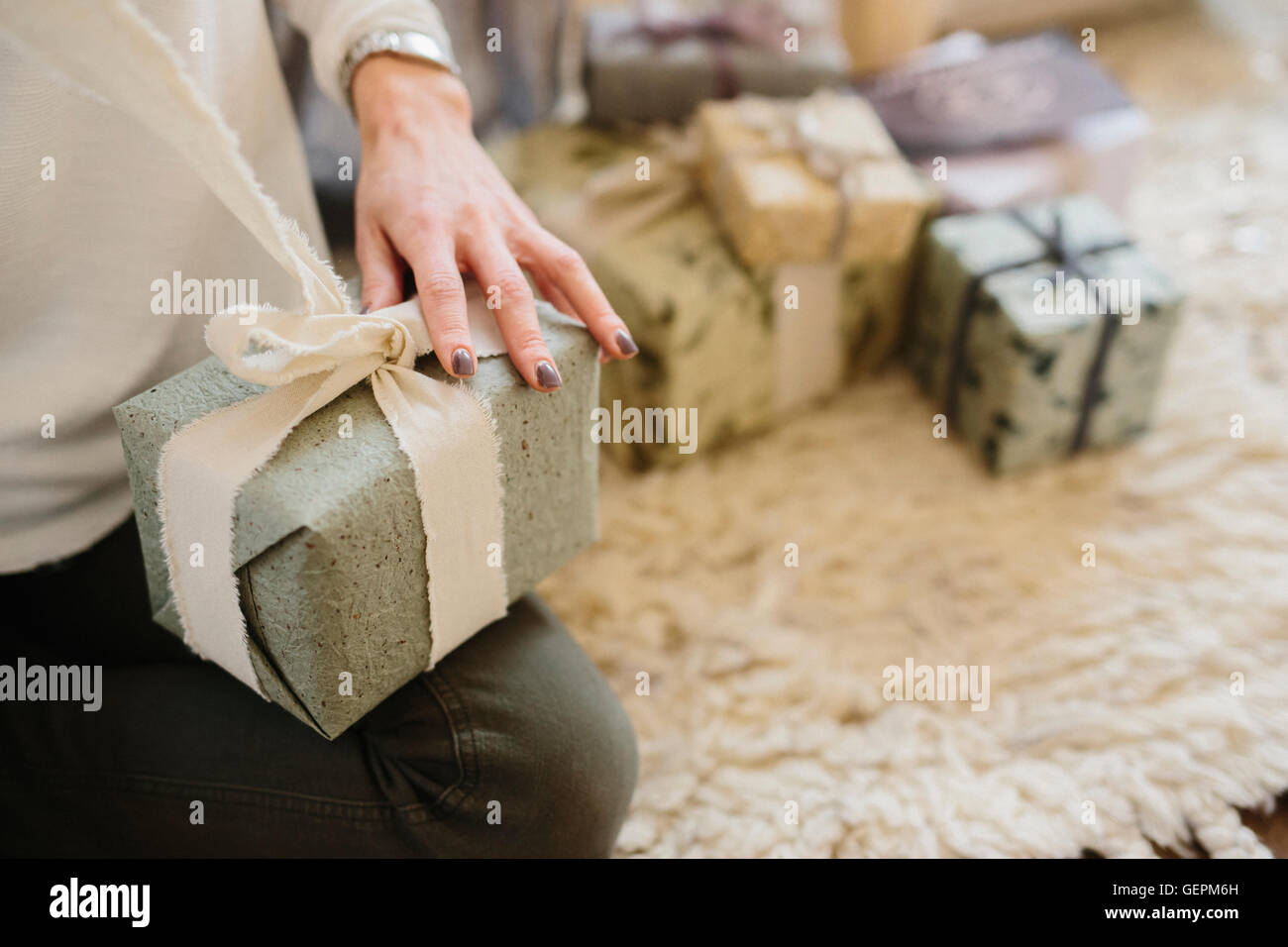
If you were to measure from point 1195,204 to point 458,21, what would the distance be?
3.25 feet

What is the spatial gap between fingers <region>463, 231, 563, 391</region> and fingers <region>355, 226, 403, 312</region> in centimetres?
5

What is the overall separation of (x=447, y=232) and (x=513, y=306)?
69 millimetres

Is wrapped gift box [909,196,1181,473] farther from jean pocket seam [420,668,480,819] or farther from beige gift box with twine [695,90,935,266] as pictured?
jean pocket seam [420,668,480,819]

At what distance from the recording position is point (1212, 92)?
4.89 ft

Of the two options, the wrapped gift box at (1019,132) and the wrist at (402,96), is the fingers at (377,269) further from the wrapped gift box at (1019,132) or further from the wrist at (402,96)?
the wrapped gift box at (1019,132)

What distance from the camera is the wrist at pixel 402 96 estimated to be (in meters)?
0.61

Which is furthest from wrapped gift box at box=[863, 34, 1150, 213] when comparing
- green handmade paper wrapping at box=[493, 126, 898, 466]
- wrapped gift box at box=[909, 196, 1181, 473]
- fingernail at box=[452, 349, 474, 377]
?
fingernail at box=[452, 349, 474, 377]

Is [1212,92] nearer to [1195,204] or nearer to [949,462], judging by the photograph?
[1195,204]

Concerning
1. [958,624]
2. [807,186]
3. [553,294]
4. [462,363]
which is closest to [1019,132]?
[807,186]

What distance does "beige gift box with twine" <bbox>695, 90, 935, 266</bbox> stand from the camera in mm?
926

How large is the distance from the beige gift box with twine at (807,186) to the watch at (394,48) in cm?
36

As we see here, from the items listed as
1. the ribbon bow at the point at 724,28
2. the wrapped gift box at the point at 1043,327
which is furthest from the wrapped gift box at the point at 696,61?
the wrapped gift box at the point at 1043,327

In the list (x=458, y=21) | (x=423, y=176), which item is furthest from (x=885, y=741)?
(x=458, y=21)
